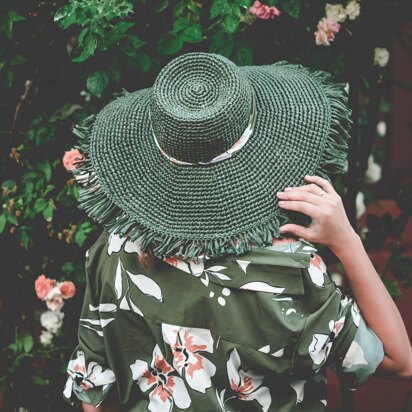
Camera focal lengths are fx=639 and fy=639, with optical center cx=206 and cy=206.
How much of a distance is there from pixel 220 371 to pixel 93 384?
401 mm

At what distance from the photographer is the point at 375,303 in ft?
4.76

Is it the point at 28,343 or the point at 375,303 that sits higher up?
the point at 375,303

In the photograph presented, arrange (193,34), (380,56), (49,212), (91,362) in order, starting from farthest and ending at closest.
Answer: (380,56) → (49,212) → (193,34) → (91,362)

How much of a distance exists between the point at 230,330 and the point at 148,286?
0.22 meters

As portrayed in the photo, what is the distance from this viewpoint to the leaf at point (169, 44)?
6.28ft

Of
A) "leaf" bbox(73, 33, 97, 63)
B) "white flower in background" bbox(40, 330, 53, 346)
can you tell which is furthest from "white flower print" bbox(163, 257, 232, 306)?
"white flower in background" bbox(40, 330, 53, 346)

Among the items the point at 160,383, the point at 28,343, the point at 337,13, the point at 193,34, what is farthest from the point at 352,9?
the point at 28,343

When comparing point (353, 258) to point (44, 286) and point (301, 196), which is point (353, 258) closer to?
point (301, 196)

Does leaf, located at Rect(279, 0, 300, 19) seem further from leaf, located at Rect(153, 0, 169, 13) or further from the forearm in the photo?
the forearm

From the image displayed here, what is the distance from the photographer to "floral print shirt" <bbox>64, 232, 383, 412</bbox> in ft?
4.51

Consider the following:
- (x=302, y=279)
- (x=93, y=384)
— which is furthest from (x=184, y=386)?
(x=302, y=279)

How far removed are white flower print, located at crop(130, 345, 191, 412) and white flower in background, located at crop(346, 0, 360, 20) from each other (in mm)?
1190

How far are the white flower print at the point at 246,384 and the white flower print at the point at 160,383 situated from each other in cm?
13

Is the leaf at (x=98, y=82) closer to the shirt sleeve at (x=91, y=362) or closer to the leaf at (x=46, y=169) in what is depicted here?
the leaf at (x=46, y=169)
